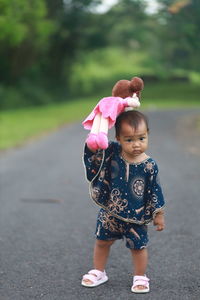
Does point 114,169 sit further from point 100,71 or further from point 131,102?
point 100,71

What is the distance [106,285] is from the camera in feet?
13.1

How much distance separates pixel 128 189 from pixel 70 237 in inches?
63.4

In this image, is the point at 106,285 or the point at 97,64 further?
the point at 97,64

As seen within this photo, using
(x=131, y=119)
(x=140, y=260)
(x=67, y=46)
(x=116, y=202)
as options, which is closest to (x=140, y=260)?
(x=140, y=260)

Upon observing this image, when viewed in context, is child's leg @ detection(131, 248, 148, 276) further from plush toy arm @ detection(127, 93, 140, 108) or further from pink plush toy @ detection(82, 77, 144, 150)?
plush toy arm @ detection(127, 93, 140, 108)

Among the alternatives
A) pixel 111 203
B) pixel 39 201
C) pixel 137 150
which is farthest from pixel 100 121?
pixel 39 201

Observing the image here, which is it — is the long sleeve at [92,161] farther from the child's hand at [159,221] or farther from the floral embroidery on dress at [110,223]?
the child's hand at [159,221]


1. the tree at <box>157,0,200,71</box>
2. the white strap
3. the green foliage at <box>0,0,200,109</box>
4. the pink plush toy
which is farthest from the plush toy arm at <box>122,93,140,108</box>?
the green foliage at <box>0,0,200,109</box>

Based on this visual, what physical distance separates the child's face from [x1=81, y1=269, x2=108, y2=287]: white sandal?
939mm

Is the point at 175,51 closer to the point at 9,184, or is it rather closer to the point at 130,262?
the point at 9,184

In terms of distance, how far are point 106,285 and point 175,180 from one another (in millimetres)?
4333

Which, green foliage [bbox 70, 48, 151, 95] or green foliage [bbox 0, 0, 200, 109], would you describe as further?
green foliage [bbox 70, 48, 151, 95]

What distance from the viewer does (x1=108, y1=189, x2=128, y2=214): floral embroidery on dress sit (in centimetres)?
382

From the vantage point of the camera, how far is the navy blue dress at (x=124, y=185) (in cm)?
382
